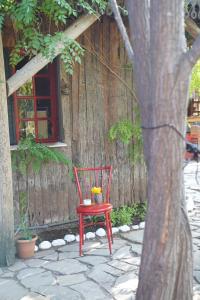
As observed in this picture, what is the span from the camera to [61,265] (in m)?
3.59

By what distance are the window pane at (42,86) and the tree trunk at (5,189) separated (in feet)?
3.19

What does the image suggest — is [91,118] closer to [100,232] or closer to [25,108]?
[25,108]

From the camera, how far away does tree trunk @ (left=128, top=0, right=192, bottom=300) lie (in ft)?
5.92

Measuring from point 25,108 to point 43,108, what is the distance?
22 cm

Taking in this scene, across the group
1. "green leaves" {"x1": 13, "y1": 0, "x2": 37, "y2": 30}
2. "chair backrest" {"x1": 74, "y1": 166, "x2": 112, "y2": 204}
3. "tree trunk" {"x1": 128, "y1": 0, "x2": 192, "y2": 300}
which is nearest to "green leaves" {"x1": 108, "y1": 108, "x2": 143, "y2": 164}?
"chair backrest" {"x1": 74, "y1": 166, "x2": 112, "y2": 204}

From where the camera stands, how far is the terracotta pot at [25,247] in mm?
3740

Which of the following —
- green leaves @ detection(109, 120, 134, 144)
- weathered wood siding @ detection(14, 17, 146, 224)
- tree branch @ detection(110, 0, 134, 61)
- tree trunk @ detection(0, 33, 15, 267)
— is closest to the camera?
tree branch @ detection(110, 0, 134, 61)

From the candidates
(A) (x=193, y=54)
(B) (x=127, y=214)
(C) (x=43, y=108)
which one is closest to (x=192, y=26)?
(C) (x=43, y=108)

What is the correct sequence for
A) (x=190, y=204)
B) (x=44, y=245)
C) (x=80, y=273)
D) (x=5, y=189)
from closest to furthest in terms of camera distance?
(x=80, y=273), (x=5, y=189), (x=44, y=245), (x=190, y=204)

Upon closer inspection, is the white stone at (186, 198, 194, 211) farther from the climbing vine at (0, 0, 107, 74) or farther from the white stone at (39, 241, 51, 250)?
the climbing vine at (0, 0, 107, 74)

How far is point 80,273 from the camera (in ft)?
11.1

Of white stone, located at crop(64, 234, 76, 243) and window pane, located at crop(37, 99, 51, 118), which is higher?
window pane, located at crop(37, 99, 51, 118)

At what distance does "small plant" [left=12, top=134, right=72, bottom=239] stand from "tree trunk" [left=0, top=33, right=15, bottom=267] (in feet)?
0.98

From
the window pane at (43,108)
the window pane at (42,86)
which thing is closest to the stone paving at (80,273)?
the window pane at (43,108)
